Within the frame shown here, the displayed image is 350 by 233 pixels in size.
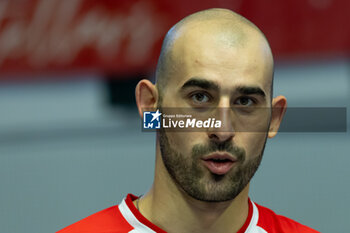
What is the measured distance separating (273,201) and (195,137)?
170cm

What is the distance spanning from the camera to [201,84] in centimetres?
213

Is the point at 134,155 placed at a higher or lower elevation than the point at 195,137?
lower

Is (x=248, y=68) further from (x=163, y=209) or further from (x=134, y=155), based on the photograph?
(x=134, y=155)

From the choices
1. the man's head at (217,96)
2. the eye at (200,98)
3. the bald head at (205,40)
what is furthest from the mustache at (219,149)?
the bald head at (205,40)

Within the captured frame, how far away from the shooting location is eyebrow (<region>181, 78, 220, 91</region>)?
2123 millimetres

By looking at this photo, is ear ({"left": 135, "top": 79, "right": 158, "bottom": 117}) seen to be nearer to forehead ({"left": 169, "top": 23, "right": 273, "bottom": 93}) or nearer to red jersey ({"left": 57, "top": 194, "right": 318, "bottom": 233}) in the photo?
forehead ({"left": 169, "top": 23, "right": 273, "bottom": 93})

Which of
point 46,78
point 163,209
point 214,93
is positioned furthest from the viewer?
point 46,78

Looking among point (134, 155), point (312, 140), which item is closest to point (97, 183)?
point (134, 155)

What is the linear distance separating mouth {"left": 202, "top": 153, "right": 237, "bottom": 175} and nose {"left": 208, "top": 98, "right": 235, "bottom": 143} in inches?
2.4

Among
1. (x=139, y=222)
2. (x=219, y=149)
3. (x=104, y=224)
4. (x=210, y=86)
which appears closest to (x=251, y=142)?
(x=219, y=149)

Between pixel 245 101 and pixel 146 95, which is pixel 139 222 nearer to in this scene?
pixel 146 95

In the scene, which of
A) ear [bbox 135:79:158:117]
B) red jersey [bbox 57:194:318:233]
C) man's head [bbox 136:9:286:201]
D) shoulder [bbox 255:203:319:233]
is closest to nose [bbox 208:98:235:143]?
man's head [bbox 136:9:286:201]

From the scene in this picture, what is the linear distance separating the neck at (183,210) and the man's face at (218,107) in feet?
0.22

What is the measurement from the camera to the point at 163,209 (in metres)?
2.30
